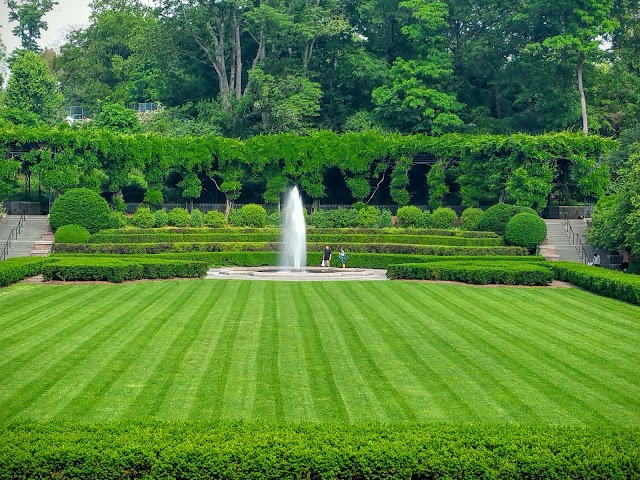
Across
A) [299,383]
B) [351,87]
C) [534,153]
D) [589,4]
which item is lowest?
[299,383]

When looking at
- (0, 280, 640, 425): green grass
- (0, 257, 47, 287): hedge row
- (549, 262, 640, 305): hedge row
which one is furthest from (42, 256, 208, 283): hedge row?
(549, 262, 640, 305): hedge row

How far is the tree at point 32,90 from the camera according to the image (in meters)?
65.1

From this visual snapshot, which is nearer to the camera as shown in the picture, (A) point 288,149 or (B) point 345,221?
(B) point 345,221

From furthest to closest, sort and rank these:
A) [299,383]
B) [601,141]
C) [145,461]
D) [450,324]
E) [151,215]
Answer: [601,141] < [151,215] < [450,324] < [299,383] < [145,461]

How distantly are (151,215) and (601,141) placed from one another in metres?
25.4

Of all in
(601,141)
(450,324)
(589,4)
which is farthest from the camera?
(589,4)

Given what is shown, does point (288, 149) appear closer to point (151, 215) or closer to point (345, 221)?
point (345, 221)

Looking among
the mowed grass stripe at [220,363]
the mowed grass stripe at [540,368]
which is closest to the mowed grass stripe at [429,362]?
the mowed grass stripe at [540,368]

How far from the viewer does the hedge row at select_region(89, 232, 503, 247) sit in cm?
4303

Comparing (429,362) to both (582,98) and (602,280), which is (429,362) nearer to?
(602,280)

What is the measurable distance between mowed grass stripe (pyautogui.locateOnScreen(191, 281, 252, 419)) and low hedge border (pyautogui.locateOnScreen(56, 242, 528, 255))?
1313cm

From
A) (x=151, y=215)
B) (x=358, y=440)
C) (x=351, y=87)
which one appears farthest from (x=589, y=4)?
(x=358, y=440)

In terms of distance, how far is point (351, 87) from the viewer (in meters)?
65.2

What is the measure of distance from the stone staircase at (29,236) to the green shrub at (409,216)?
1888 centimetres
